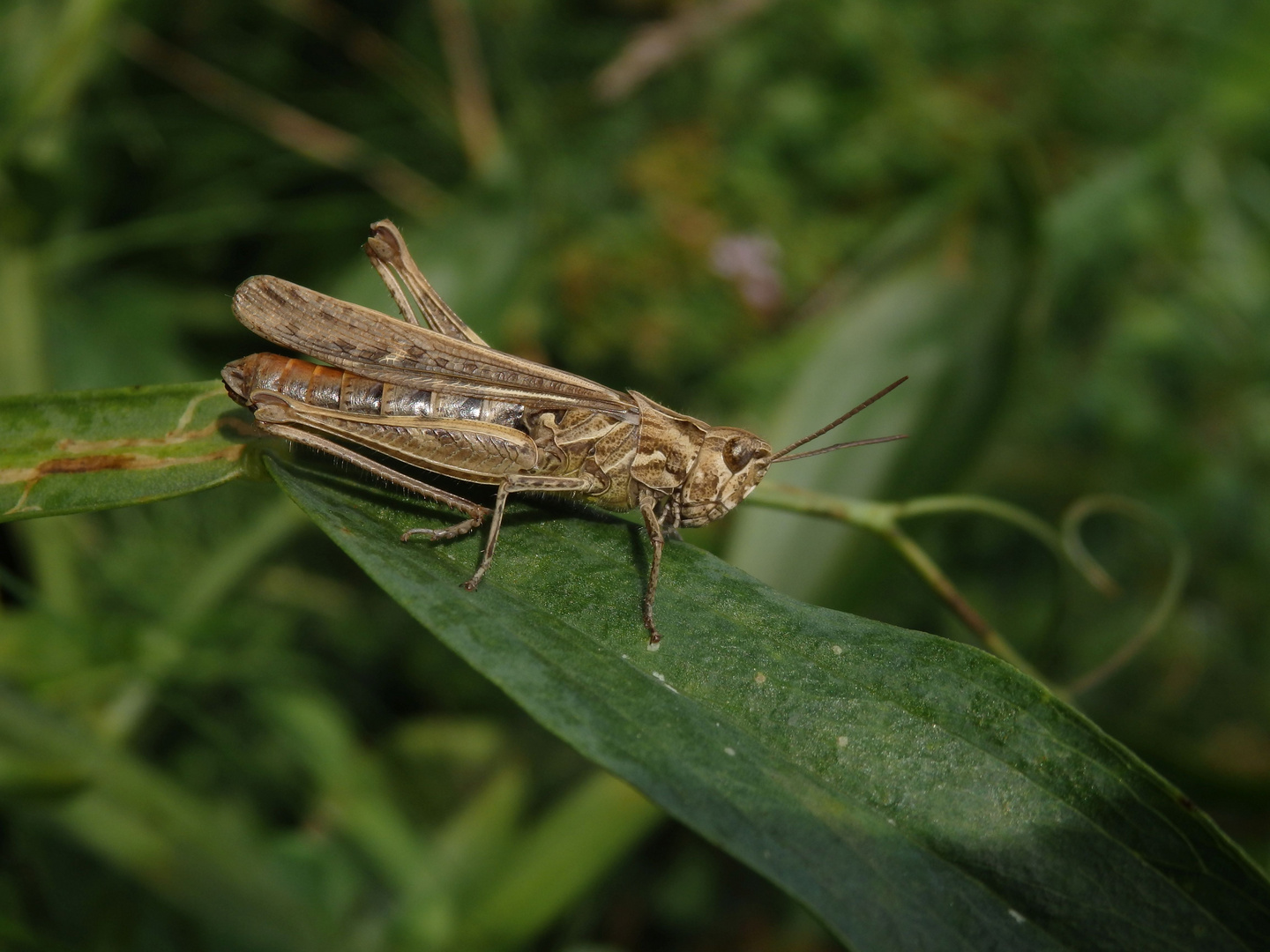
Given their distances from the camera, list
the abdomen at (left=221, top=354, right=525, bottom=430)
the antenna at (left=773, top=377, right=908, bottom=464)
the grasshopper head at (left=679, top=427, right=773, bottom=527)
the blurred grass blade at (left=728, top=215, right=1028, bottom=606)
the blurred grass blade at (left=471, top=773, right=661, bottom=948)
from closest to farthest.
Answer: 1. the abdomen at (left=221, top=354, right=525, bottom=430)
2. the antenna at (left=773, top=377, right=908, bottom=464)
3. the grasshopper head at (left=679, top=427, right=773, bottom=527)
4. the blurred grass blade at (left=471, top=773, right=661, bottom=948)
5. the blurred grass blade at (left=728, top=215, right=1028, bottom=606)

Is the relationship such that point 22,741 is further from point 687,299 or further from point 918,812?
point 687,299

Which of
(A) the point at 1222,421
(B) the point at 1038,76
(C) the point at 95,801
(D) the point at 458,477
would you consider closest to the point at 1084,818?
(D) the point at 458,477

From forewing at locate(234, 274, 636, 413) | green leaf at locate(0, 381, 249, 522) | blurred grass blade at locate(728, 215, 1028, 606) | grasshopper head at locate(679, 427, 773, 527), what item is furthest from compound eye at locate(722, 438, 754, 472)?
green leaf at locate(0, 381, 249, 522)

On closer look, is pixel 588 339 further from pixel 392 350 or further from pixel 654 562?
pixel 654 562

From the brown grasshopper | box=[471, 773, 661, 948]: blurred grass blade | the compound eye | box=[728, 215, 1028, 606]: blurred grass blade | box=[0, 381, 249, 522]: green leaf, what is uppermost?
box=[0, 381, 249, 522]: green leaf

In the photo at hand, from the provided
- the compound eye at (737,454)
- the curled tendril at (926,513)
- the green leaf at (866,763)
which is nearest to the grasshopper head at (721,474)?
the compound eye at (737,454)

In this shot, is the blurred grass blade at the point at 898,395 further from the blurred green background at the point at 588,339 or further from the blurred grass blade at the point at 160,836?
the blurred grass blade at the point at 160,836

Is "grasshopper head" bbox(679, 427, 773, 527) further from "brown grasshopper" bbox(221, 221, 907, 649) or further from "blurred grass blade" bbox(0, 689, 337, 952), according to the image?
"blurred grass blade" bbox(0, 689, 337, 952)
